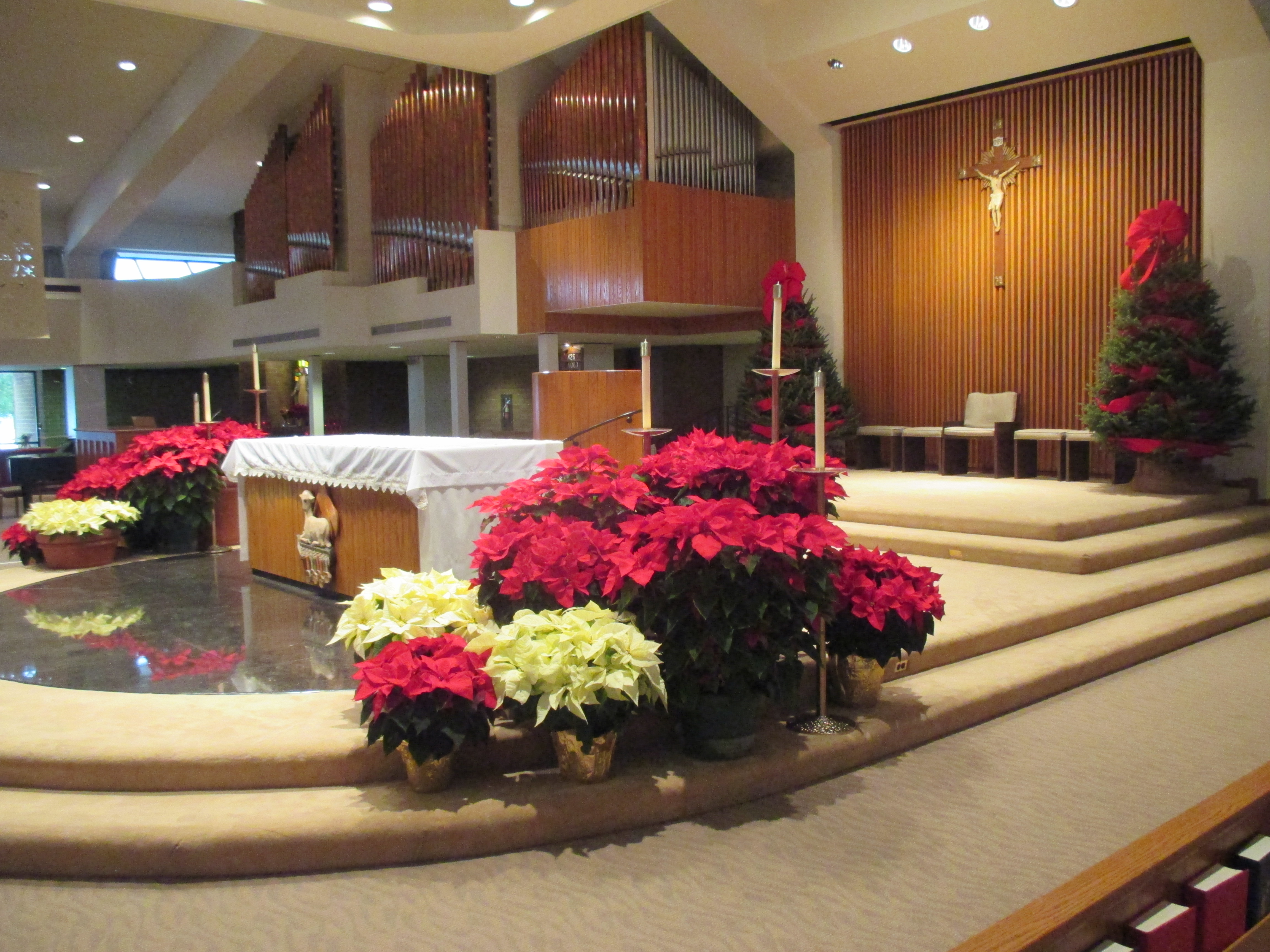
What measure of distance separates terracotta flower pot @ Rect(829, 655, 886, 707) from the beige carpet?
0.24m

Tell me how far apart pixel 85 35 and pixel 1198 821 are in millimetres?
11619

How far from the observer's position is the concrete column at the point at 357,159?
1176 cm

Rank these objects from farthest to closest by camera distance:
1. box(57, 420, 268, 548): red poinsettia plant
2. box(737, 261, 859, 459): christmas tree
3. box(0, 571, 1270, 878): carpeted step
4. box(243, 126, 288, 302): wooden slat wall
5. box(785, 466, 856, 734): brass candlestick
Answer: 1. box(243, 126, 288, 302): wooden slat wall
2. box(737, 261, 859, 459): christmas tree
3. box(57, 420, 268, 548): red poinsettia plant
4. box(785, 466, 856, 734): brass candlestick
5. box(0, 571, 1270, 878): carpeted step

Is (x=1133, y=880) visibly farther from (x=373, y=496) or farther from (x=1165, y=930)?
(x=373, y=496)

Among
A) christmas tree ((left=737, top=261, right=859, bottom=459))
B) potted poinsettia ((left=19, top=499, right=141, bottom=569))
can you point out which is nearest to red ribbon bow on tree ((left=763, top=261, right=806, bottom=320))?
christmas tree ((left=737, top=261, right=859, bottom=459))

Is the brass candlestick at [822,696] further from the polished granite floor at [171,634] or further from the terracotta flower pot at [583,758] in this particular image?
the polished granite floor at [171,634]

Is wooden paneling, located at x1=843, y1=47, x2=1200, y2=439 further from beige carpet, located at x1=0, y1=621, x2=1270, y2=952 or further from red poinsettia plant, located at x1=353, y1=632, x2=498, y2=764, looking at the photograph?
red poinsettia plant, located at x1=353, y1=632, x2=498, y2=764

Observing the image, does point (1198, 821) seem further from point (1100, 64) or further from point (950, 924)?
point (1100, 64)

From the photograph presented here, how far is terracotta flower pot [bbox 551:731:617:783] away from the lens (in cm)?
267

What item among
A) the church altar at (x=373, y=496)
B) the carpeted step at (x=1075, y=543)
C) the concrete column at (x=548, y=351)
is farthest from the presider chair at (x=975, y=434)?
the church altar at (x=373, y=496)

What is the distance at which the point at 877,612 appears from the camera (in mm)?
3004

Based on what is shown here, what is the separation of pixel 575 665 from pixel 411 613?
2.06 ft

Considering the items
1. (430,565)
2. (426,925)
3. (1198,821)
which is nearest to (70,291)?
(430,565)

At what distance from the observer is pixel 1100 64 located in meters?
7.41
